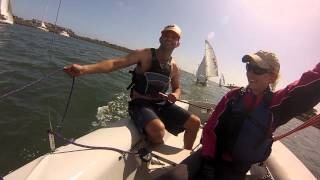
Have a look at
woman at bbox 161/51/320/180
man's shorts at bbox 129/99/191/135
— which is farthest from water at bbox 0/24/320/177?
woman at bbox 161/51/320/180

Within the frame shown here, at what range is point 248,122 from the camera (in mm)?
2672

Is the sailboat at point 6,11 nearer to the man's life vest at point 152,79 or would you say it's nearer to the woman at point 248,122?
the man's life vest at point 152,79

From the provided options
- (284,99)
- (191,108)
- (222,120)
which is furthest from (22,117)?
(284,99)

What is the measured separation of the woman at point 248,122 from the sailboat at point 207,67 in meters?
45.3

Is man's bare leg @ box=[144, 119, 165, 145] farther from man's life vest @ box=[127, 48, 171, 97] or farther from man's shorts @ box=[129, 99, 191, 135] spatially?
man's life vest @ box=[127, 48, 171, 97]

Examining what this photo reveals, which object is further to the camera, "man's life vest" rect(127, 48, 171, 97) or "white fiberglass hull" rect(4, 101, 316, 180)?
"man's life vest" rect(127, 48, 171, 97)

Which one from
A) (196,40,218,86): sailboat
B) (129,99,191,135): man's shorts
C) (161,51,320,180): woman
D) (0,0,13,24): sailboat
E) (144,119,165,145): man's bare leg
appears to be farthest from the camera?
(196,40,218,86): sailboat

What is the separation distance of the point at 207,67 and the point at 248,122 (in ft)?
157

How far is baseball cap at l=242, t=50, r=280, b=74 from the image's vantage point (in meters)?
2.67

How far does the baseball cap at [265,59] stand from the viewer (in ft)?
8.77

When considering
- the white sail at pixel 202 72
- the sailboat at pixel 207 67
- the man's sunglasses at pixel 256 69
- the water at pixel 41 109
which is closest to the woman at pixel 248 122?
the man's sunglasses at pixel 256 69

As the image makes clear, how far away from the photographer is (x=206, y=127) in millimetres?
2879

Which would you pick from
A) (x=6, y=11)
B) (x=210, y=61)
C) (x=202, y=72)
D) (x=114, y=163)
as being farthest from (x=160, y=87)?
(x=202, y=72)

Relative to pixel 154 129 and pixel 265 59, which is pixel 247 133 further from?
pixel 154 129
